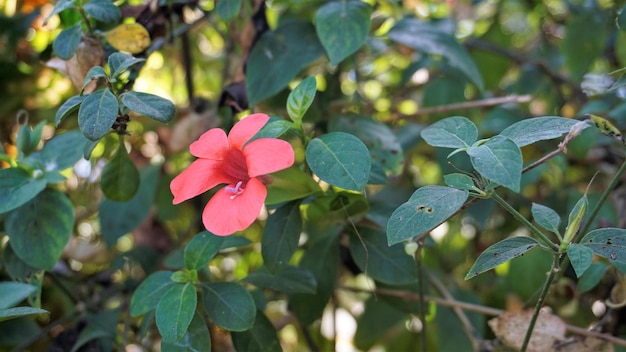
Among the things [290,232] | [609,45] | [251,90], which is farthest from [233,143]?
[609,45]

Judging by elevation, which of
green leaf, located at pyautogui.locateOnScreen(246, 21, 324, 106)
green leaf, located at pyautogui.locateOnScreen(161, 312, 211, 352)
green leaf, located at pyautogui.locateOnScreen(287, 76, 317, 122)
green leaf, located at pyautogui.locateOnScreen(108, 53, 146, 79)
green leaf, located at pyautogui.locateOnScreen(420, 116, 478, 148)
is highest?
green leaf, located at pyautogui.locateOnScreen(108, 53, 146, 79)

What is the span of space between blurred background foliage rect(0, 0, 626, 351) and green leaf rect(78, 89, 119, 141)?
19 cm

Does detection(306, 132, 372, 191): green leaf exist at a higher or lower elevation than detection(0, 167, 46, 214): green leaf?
higher

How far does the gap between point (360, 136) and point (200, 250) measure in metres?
0.27

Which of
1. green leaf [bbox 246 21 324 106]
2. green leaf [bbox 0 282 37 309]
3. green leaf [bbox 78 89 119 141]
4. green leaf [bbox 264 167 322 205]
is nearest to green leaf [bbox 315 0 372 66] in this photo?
green leaf [bbox 246 21 324 106]

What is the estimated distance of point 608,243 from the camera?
1.71 feet

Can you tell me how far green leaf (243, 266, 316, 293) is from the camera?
67 centimetres

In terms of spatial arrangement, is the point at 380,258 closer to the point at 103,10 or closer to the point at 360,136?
the point at 360,136

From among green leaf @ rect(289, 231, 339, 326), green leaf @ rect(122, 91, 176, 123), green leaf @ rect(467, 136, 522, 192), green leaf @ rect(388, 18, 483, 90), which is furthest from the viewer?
green leaf @ rect(388, 18, 483, 90)

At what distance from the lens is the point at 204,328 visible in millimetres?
603

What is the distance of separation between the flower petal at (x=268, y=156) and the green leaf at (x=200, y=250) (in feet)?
0.40

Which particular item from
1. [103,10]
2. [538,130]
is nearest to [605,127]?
[538,130]

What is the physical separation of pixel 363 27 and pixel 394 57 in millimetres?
711

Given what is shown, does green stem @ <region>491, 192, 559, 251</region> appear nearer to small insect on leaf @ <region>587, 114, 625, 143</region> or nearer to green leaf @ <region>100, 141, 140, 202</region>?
small insect on leaf @ <region>587, 114, 625, 143</region>
